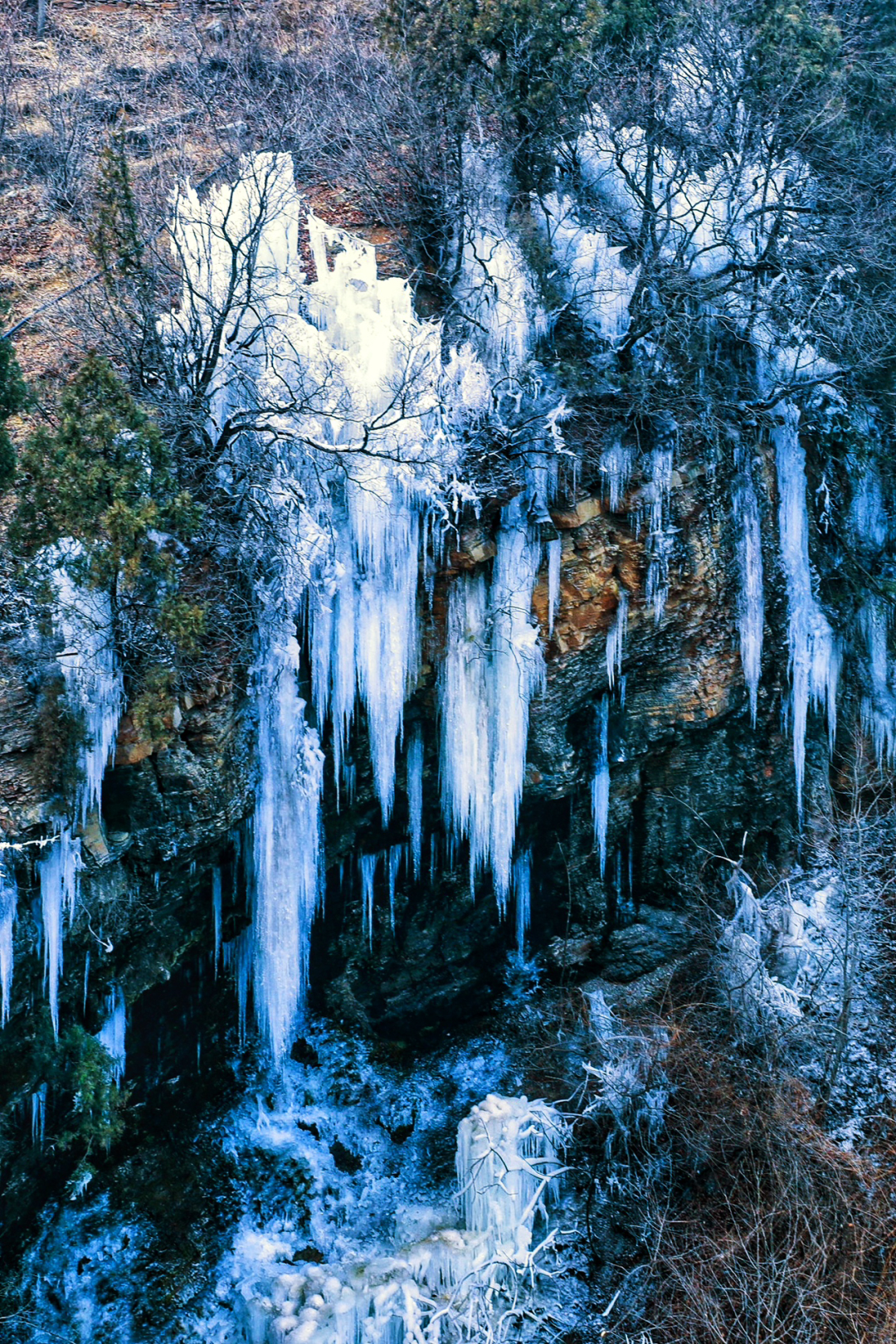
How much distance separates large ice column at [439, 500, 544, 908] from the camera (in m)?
10.5

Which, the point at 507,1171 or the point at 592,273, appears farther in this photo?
the point at 592,273

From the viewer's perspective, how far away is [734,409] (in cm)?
1155

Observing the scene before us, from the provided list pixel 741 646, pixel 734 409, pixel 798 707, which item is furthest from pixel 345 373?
pixel 798 707

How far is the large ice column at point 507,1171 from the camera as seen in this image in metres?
9.12

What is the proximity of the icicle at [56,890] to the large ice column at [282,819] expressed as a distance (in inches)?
80.0

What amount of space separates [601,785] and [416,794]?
239 cm

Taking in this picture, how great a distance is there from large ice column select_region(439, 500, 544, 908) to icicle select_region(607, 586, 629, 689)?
0.89m

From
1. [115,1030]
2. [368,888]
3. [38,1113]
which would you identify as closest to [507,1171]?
[368,888]

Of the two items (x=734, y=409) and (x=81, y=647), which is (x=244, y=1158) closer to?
(x=81, y=647)

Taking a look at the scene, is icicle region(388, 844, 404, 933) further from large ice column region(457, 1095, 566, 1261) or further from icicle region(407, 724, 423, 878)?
large ice column region(457, 1095, 566, 1261)

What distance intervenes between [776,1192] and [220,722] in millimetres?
6477

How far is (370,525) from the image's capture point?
9.77 metres

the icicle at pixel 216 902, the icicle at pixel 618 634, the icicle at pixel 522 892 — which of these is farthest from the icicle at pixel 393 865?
the icicle at pixel 618 634

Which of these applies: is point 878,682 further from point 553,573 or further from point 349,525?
point 349,525
